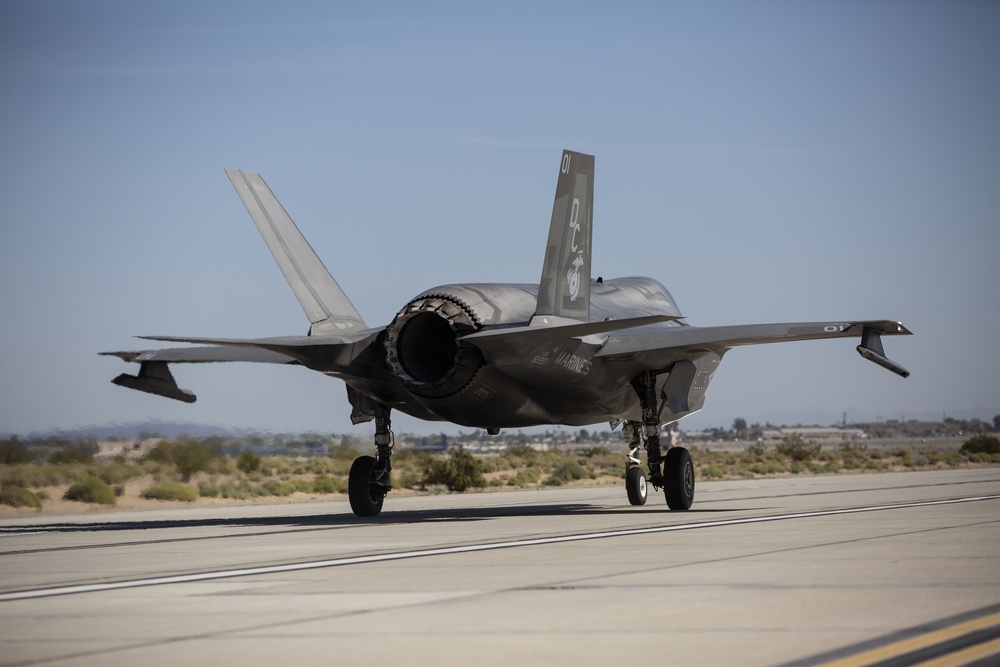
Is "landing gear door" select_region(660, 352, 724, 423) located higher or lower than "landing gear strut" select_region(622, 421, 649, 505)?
higher

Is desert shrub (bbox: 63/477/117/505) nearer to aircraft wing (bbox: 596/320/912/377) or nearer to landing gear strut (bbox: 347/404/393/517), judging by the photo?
landing gear strut (bbox: 347/404/393/517)

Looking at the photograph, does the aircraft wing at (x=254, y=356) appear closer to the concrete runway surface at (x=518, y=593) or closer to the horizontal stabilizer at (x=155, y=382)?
the horizontal stabilizer at (x=155, y=382)

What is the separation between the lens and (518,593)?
10.8 metres

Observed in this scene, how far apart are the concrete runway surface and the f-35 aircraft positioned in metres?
2.50

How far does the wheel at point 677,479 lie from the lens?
914 inches

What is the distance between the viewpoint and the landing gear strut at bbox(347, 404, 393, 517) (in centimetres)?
2380

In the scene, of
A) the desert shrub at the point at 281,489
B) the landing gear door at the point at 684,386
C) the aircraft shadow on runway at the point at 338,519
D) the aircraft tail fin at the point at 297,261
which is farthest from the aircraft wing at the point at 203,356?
the desert shrub at the point at 281,489

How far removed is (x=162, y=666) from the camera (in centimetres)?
775

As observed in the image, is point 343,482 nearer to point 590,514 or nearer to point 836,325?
point 590,514

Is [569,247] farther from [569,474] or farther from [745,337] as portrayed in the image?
[569,474]

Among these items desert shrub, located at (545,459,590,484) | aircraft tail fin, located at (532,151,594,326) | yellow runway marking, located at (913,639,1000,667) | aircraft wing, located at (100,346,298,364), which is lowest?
yellow runway marking, located at (913,639,1000,667)

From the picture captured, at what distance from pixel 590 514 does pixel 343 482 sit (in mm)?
27674

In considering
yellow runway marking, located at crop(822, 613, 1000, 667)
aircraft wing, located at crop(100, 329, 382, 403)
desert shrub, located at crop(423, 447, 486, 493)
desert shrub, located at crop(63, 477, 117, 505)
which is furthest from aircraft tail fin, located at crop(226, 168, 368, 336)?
desert shrub, located at crop(423, 447, 486, 493)

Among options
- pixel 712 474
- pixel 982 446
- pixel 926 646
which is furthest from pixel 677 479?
pixel 982 446
